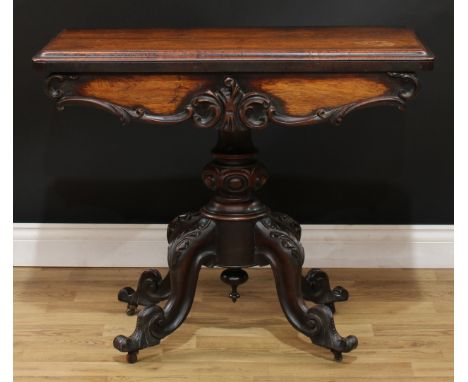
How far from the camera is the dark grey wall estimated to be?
320 centimetres

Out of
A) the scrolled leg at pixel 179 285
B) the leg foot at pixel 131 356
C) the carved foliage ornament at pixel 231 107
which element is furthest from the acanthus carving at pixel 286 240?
the leg foot at pixel 131 356

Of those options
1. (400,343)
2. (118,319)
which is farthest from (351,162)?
(118,319)

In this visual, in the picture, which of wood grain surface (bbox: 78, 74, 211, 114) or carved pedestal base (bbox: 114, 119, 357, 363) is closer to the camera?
wood grain surface (bbox: 78, 74, 211, 114)

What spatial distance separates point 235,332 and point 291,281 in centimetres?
27

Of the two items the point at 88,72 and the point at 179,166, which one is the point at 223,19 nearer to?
the point at 179,166

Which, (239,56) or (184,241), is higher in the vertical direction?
(239,56)

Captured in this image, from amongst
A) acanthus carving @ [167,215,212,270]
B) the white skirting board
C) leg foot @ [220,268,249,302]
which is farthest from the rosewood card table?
the white skirting board

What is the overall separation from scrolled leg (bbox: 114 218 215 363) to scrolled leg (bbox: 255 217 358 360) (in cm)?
16

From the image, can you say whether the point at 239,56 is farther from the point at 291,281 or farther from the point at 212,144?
the point at 212,144

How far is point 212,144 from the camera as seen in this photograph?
3307 millimetres

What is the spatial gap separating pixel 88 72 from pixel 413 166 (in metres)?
1.32

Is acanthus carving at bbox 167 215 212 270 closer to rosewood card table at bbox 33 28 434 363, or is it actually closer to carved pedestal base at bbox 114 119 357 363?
carved pedestal base at bbox 114 119 357 363

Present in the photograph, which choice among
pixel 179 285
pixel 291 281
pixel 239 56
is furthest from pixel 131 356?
pixel 239 56

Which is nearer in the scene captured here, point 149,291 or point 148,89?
point 148,89
